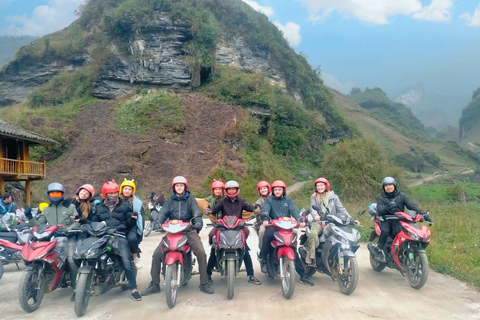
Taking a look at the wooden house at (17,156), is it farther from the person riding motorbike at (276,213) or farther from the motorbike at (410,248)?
the motorbike at (410,248)

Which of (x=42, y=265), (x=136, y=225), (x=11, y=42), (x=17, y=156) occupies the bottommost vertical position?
(x=42, y=265)

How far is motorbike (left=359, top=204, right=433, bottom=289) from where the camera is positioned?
5.57 metres

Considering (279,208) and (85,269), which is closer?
(85,269)

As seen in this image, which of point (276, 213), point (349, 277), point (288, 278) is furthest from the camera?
point (276, 213)

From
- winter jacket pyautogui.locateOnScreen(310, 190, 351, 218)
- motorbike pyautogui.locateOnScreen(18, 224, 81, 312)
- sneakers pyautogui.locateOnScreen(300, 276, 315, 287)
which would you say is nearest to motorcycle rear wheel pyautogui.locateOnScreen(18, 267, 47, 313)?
motorbike pyautogui.locateOnScreen(18, 224, 81, 312)

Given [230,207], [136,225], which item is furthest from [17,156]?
[230,207]

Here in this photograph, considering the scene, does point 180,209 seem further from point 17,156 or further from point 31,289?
point 17,156

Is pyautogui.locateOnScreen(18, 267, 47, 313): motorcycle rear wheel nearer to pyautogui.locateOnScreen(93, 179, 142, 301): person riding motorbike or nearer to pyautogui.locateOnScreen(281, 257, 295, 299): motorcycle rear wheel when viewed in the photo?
pyautogui.locateOnScreen(93, 179, 142, 301): person riding motorbike

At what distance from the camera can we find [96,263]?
4902mm

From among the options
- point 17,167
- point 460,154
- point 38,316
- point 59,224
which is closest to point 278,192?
point 59,224

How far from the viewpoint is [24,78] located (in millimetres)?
42875

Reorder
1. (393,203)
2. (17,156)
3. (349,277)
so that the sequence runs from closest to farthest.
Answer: (349,277)
(393,203)
(17,156)

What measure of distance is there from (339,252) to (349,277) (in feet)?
1.27

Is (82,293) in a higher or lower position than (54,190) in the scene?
lower
